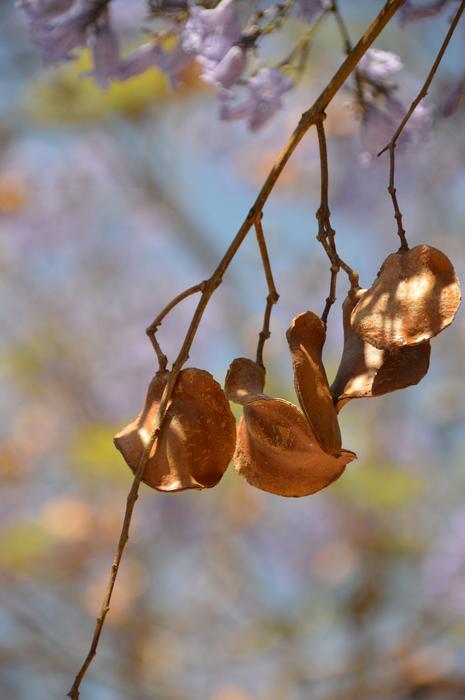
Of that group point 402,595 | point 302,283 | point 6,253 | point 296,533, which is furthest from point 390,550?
point 6,253

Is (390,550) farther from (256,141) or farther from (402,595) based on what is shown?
(256,141)

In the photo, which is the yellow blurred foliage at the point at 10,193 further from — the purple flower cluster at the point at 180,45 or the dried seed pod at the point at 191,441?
the dried seed pod at the point at 191,441

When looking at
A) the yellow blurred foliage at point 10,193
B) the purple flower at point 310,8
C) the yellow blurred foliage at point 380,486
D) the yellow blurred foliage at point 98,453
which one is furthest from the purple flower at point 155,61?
the yellow blurred foliage at point 10,193

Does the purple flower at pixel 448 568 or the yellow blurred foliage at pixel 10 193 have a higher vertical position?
the yellow blurred foliage at pixel 10 193

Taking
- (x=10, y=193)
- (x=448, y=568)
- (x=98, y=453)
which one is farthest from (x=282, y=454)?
(x=10, y=193)

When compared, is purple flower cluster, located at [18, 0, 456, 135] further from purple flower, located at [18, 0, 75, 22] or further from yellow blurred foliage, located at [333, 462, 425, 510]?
yellow blurred foliage, located at [333, 462, 425, 510]
